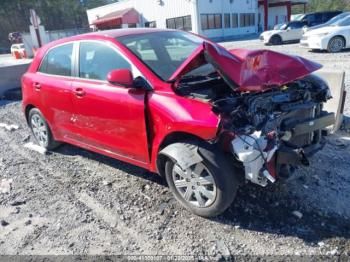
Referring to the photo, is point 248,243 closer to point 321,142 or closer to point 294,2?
point 321,142

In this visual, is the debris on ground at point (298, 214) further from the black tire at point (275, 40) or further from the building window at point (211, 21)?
the building window at point (211, 21)

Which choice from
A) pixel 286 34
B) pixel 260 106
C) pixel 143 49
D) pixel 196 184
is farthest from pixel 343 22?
pixel 196 184

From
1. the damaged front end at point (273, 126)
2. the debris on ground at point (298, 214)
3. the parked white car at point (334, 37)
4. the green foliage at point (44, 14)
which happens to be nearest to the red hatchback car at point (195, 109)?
the damaged front end at point (273, 126)

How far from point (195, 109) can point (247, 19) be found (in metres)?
38.3

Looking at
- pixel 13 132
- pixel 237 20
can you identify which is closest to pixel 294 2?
pixel 237 20

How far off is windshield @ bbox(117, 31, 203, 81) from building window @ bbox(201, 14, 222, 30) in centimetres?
2898

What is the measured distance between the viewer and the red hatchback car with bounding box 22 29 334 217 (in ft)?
10.1

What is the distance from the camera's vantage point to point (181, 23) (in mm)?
32719

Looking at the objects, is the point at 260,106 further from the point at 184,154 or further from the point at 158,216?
the point at 158,216

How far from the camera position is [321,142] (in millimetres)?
3850

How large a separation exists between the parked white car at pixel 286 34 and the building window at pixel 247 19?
1738 cm

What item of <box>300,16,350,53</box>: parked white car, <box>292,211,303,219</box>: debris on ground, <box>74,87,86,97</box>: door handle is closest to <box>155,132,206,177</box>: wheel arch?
<box>292,211,303,219</box>: debris on ground

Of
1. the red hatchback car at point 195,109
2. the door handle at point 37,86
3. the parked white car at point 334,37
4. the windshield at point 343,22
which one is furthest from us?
the windshield at point 343,22

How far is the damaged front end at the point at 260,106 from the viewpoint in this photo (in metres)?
2.98
